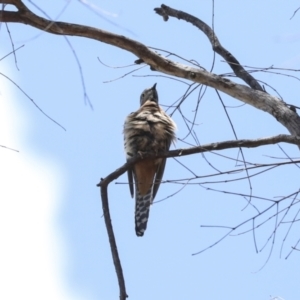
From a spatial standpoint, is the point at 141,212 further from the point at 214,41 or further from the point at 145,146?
the point at 214,41

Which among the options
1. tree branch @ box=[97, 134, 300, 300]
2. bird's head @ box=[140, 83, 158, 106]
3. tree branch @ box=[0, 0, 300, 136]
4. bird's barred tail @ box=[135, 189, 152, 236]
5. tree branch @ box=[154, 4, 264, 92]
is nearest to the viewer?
tree branch @ box=[97, 134, 300, 300]

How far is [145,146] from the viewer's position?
5523mm

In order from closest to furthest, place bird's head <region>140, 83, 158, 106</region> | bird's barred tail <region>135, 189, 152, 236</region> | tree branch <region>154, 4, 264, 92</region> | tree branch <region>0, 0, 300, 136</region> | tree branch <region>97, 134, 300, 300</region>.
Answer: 1. tree branch <region>97, 134, 300, 300</region>
2. tree branch <region>0, 0, 300, 136</region>
3. tree branch <region>154, 4, 264, 92</region>
4. bird's barred tail <region>135, 189, 152, 236</region>
5. bird's head <region>140, 83, 158, 106</region>

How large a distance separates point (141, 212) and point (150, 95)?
152 cm

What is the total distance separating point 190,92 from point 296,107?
687 mm

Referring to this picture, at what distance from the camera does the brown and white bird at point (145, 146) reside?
18.1 feet

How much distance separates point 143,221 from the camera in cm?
549

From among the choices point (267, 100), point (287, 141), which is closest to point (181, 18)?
point (267, 100)

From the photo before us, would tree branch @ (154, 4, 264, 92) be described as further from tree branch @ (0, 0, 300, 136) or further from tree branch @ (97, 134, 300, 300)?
tree branch @ (97, 134, 300, 300)

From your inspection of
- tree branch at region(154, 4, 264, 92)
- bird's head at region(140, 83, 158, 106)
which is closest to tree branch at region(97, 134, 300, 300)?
tree branch at region(154, 4, 264, 92)

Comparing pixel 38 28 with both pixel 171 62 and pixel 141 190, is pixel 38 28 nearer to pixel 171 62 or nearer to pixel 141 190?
pixel 171 62

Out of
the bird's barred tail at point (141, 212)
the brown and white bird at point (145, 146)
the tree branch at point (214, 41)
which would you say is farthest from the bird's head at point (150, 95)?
the tree branch at point (214, 41)

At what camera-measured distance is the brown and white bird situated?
5.53m

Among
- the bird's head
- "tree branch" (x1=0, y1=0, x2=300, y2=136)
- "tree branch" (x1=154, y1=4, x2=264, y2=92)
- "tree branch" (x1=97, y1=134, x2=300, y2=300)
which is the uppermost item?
the bird's head
